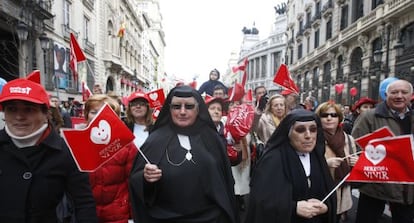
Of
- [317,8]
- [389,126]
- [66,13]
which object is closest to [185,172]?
[389,126]

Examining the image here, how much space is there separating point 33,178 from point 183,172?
40.3 inches

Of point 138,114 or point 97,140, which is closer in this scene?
point 97,140

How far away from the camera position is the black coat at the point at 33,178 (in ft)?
Answer: 6.06

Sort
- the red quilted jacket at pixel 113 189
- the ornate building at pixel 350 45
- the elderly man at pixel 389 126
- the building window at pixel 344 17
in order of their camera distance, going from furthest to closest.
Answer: the building window at pixel 344 17
the ornate building at pixel 350 45
the elderly man at pixel 389 126
the red quilted jacket at pixel 113 189

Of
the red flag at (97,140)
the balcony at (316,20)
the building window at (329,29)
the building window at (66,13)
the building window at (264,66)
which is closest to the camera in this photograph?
the red flag at (97,140)

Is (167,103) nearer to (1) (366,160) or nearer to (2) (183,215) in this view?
(2) (183,215)

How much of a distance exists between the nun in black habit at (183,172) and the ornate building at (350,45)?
44.0ft

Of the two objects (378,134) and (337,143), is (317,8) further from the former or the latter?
(378,134)

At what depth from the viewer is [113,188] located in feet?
9.36

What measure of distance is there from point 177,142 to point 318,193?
1.22m

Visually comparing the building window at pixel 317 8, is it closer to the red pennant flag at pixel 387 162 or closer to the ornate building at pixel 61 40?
the ornate building at pixel 61 40

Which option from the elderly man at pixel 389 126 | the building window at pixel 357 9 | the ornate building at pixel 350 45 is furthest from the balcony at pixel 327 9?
the elderly man at pixel 389 126

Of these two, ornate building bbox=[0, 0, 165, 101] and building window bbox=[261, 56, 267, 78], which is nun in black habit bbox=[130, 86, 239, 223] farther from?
building window bbox=[261, 56, 267, 78]

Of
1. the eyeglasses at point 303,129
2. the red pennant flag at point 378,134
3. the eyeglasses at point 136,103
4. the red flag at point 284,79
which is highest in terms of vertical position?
the red flag at point 284,79
